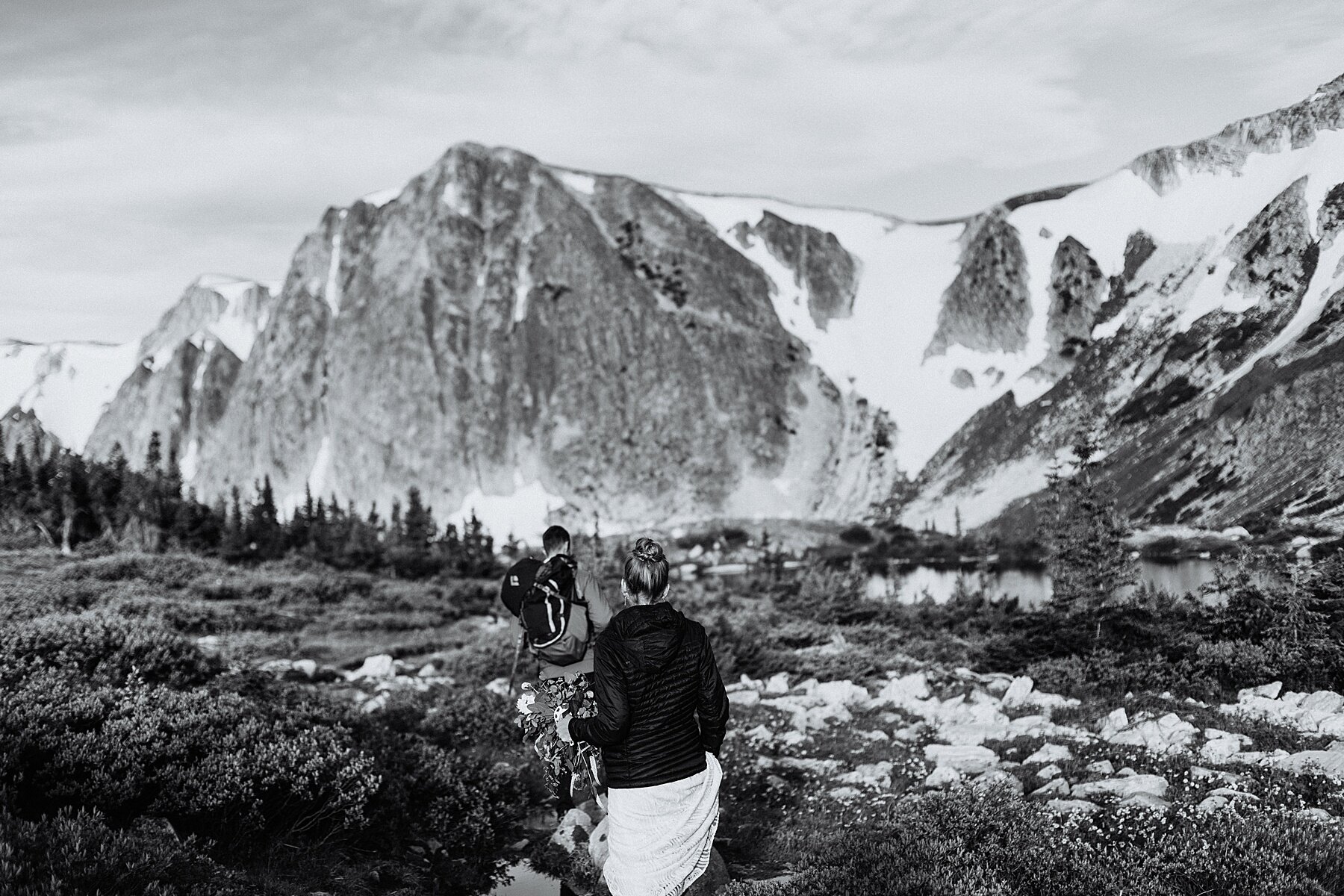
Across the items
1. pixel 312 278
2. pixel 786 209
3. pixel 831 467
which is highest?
pixel 786 209

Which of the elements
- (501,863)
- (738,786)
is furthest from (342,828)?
(738,786)

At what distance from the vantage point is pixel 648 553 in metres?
6.05

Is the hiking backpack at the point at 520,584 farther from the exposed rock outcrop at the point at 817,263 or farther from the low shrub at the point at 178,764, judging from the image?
the exposed rock outcrop at the point at 817,263

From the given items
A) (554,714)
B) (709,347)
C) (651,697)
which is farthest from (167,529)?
(709,347)

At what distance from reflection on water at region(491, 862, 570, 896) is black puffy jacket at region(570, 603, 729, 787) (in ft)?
12.0

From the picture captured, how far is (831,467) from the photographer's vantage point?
14488 cm

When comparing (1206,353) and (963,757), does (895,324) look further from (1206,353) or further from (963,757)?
(963,757)

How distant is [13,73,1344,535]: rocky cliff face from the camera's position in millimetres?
129750

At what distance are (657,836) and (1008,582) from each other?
59.1m

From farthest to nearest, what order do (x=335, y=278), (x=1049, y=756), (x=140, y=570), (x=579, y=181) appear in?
1. (x=579, y=181)
2. (x=335, y=278)
3. (x=140, y=570)
4. (x=1049, y=756)

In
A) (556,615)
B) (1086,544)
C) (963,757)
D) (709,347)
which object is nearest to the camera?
(556,615)

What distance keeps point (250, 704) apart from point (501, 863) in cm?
372

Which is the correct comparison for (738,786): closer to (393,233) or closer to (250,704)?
(250,704)

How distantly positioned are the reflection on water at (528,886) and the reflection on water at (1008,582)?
26770 mm
